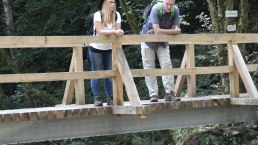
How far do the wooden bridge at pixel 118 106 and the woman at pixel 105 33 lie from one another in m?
0.12

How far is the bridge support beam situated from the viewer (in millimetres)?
6922

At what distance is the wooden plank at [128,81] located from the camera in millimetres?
7121

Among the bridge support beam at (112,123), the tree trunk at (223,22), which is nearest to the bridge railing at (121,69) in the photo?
the bridge support beam at (112,123)

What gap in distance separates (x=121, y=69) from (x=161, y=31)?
0.93m

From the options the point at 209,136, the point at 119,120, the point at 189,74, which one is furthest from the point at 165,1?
the point at 209,136

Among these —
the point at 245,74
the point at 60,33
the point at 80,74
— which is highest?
the point at 80,74

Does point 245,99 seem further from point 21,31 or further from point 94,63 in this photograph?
point 21,31

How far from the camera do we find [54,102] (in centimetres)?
1338

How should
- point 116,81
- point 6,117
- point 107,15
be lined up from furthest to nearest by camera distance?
point 116,81
point 107,15
point 6,117

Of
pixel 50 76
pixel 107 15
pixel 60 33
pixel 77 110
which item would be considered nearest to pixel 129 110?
pixel 77 110

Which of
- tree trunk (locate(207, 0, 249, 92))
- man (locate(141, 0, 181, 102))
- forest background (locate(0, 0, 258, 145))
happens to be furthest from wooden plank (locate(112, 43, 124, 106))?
forest background (locate(0, 0, 258, 145))

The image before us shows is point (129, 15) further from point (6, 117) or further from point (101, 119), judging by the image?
point (6, 117)

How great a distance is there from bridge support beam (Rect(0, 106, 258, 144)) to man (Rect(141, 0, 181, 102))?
Result: 1.14 ft

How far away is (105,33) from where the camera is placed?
23.7 feet
